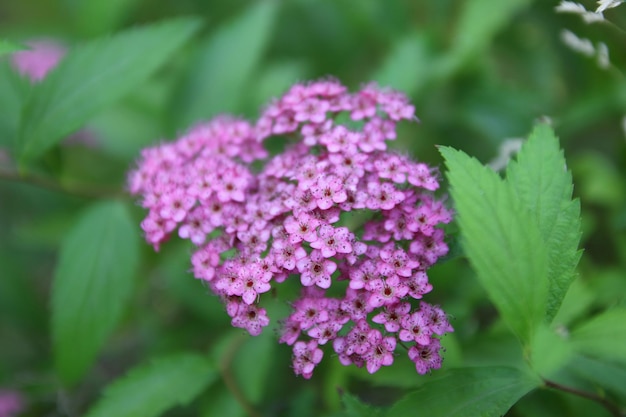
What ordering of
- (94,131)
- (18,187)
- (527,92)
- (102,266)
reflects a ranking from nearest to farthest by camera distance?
(102,266)
(527,92)
(94,131)
(18,187)

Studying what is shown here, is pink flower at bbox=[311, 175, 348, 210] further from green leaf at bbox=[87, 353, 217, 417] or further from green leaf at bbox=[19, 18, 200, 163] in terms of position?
green leaf at bbox=[19, 18, 200, 163]

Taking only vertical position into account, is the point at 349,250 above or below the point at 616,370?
above

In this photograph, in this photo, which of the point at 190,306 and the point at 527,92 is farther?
the point at 527,92

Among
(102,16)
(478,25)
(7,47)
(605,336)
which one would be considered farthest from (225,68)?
(605,336)

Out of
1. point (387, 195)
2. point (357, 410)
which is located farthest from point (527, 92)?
point (357, 410)

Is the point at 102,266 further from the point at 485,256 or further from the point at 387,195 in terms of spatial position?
the point at 485,256

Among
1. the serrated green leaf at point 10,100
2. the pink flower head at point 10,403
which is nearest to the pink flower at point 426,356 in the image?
the serrated green leaf at point 10,100

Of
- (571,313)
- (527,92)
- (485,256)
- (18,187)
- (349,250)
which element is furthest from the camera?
(18,187)

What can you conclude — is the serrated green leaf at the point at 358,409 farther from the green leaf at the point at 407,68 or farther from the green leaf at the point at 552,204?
the green leaf at the point at 407,68
